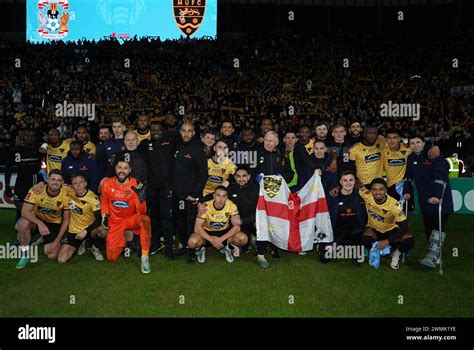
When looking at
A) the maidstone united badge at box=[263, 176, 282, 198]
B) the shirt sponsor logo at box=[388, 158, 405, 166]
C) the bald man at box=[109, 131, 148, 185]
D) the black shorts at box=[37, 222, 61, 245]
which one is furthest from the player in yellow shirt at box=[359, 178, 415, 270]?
the black shorts at box=[37, 222, 61, 245]

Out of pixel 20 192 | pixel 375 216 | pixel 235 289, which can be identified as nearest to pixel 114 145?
pixel 20 192

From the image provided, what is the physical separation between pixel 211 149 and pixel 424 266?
4.32 meters

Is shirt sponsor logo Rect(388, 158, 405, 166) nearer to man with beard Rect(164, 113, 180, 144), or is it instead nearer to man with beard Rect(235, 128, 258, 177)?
man with beard Rect(235, 128, 258, 177)

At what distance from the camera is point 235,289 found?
6.65m

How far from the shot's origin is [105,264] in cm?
797

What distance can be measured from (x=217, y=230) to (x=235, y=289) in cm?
174

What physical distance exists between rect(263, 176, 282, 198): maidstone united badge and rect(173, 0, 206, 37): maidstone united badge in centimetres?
2285

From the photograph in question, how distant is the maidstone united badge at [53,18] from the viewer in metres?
28.8

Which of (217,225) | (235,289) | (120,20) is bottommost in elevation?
(235,289)

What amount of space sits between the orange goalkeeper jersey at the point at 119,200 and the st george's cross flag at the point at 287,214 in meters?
2.15

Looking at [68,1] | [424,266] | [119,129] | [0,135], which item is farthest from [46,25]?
[424,266]

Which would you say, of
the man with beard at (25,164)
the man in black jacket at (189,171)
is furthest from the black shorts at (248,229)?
the man with beard at (25,164)

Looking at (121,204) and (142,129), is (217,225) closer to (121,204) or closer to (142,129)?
(121,204)

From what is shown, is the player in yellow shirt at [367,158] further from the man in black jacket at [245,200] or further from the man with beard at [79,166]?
the man with beard at [79,166]
